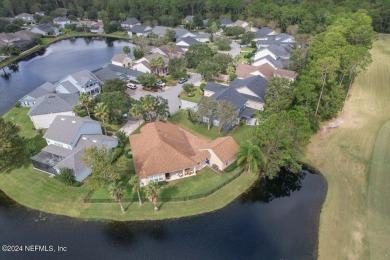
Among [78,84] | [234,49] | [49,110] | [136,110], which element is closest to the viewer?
[136,110]

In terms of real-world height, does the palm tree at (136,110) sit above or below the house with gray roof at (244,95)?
above

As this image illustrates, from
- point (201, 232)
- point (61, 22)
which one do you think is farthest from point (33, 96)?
point (61, 22)

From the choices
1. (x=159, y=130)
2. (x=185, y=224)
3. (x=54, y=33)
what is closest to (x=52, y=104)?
(x=159, y=130)

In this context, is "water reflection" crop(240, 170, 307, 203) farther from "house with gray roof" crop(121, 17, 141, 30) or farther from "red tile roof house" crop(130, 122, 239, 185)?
"house with gray roof" crop(121, 17, 141, 30)

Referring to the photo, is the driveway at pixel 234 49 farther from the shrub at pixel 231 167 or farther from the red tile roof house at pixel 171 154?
the shrub at pixel 231 167

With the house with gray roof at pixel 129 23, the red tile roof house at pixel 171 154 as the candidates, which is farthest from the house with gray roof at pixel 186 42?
the red tile roof house at pixel 171 154

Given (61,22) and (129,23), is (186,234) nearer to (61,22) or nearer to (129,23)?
(129,23)

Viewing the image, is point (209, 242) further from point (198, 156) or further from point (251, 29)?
point (251, 29)
